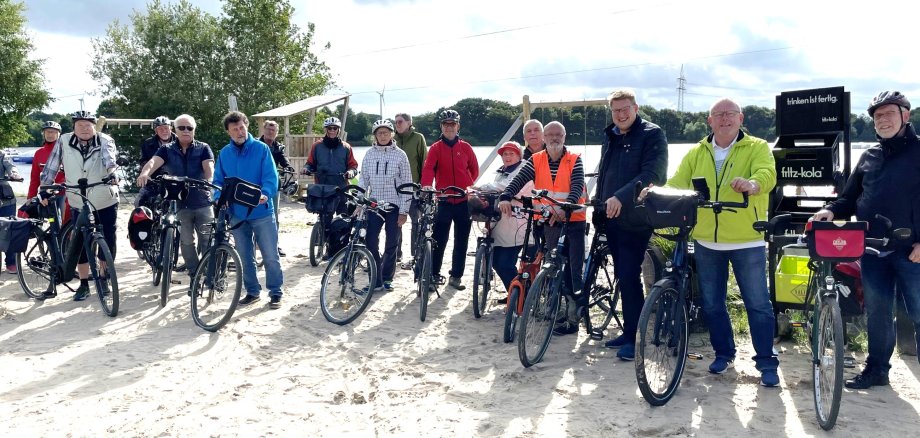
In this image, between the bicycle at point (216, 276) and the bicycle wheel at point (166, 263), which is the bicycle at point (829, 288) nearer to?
the bicycle at point (216, 276)

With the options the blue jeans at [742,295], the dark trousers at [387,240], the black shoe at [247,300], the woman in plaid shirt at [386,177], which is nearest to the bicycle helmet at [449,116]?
the woman in plaid shirt at [386,177]

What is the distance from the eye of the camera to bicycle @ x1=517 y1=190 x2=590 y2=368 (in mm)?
5105

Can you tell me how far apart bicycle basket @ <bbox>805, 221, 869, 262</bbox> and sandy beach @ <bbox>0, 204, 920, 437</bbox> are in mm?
926

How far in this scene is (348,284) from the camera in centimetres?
654

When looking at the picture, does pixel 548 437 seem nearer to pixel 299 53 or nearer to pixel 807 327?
pixel 807 327

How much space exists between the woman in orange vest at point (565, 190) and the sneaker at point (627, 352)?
0.57 metres

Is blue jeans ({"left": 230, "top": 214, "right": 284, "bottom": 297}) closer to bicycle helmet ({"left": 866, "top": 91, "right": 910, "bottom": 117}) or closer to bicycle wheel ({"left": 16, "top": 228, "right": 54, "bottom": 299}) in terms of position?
bicycle wheel ({"left": 16, "top": 228, "right": 54, "bottom": 299})

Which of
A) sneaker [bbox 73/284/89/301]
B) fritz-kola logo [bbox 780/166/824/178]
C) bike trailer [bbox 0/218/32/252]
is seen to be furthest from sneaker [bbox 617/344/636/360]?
bike trailer [bbox 0/218/32/252]

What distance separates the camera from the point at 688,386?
4.76m

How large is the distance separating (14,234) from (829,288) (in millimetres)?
6676

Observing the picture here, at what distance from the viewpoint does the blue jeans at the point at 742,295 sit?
4621 mm

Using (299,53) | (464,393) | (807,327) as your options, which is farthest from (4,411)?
(299,53)

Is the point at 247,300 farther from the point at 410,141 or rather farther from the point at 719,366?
the point at 719,366

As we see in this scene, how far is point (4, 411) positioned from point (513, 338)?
3.36 m
